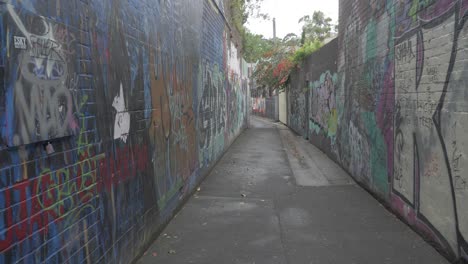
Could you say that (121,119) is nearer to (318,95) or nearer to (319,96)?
(319,96)

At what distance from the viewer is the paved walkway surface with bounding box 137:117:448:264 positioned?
497cm

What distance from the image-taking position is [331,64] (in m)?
12.5

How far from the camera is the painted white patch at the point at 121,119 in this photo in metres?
4.29

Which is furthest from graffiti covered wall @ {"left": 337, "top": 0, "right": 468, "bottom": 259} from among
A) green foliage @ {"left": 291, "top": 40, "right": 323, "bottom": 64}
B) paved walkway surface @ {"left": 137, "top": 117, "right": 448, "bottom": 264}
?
green foliage @ {"left": 291, "top": 40, "right": 323, "bottom": 64}

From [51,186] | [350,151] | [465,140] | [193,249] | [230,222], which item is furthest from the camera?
[350,151]

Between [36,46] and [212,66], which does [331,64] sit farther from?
[36,46]

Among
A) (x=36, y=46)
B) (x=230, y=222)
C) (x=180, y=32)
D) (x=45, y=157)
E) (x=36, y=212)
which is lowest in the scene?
(x=230, y=222)

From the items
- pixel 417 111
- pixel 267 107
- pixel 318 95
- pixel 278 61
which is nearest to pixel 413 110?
pixel 417 111

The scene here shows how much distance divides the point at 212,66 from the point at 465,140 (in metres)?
7.87

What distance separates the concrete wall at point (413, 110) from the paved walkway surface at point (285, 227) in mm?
355

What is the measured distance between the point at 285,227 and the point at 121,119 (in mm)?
2895

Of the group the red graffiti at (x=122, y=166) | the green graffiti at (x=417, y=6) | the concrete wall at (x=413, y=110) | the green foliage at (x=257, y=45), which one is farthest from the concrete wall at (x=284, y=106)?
the red graffiti at (x=122, y=166)

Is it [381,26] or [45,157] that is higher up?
[381,26]

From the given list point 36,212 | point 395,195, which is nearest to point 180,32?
point 395,195
